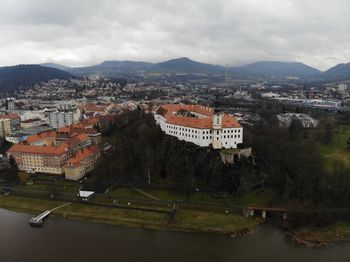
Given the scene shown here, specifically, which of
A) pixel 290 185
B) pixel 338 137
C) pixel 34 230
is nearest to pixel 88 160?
pixel 34 230

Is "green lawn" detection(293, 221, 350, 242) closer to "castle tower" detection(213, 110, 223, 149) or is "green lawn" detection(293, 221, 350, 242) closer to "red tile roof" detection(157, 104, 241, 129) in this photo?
"castle tower" detection(213, 110, 223, 149)

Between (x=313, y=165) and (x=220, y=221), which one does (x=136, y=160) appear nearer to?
(x=220, y=221)

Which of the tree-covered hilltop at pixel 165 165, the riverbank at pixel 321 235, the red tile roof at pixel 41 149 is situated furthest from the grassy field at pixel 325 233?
the red tile roof at pixel 41 149

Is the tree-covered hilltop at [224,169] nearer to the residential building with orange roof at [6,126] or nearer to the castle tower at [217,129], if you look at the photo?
the castle tower at [217,129]

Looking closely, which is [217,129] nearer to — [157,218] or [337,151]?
[157,218]

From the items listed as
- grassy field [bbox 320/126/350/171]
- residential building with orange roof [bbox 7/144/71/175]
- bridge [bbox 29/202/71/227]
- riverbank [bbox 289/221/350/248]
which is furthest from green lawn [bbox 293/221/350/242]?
residential building with orange roof [bbox 7/144/71/175]

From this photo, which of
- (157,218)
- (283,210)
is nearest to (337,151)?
(283,210)
